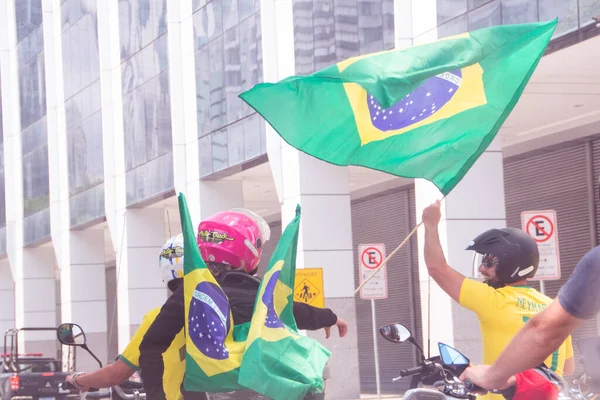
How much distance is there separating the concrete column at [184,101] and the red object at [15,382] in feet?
26.3

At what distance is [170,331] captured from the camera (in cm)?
519

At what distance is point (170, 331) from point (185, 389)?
9.9 inches

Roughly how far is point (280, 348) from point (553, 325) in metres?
1.57

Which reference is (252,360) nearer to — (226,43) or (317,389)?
(317,389)

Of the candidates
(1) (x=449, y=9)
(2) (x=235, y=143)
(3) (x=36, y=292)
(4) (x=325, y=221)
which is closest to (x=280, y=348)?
(1) (x=449, y=9)

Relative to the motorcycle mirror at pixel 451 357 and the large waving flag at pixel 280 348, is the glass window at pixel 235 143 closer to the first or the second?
the large waving flag at pixel 280 348

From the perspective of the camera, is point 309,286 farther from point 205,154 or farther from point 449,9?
point 205,154

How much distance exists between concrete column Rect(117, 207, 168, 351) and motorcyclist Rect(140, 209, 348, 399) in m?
31.0

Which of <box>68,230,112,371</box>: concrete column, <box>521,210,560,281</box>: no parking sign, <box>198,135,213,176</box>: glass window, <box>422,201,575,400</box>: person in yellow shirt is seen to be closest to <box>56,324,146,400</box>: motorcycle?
<box>422,201,575,400</box>: person in yellow shirt

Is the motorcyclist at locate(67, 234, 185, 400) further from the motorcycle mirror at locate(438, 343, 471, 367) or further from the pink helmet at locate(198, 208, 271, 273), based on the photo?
the motorcycle mirror at locate(438, 343, 471, 367)

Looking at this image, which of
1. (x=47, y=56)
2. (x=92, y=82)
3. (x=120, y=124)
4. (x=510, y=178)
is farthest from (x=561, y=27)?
(x=47, y=56)

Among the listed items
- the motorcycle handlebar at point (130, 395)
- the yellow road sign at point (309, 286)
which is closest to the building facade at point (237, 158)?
the yellow road sign at point (309, 286)

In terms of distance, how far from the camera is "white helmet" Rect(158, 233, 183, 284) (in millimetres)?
5797

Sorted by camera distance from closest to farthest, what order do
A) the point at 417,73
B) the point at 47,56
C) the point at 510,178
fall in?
the point at 417,73 → the point at 510,178 → the point at 47,56
